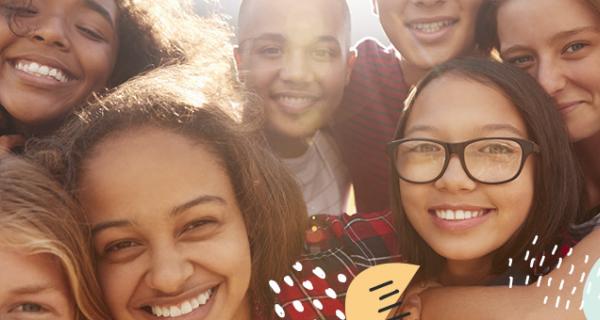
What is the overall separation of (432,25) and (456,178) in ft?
1.70

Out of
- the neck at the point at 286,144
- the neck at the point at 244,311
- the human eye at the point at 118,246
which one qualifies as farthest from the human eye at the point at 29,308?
the neck at the point at 286,144

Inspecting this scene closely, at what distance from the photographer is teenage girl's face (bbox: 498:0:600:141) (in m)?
1.20

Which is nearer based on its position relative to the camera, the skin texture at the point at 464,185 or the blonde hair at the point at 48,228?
the blonde hair at the point at 48,228

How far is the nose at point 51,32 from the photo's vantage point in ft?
3.95

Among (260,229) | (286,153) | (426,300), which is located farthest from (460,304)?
(286,153)

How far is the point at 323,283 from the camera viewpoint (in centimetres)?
114

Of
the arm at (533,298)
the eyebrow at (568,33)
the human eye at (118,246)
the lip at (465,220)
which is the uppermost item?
the eyebrow at (568,33)

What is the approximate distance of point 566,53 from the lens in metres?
1.21

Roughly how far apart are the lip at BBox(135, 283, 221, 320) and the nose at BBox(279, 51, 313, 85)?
1.79ft

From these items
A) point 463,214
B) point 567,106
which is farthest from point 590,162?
point 463,214

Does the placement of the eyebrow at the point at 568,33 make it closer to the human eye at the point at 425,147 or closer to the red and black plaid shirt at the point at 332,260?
the human eye at the point at 425,147

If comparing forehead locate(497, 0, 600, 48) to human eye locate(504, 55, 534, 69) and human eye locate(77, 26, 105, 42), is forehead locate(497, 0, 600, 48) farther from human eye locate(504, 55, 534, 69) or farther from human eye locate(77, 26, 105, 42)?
human eye locate(77, 26, 105, 42)

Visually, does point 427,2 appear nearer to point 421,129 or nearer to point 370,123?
point 370,123

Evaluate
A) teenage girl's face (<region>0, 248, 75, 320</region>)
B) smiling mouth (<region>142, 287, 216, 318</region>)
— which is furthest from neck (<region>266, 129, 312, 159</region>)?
teenage girl's face (<region>0, 248, 75, 320</region>)
